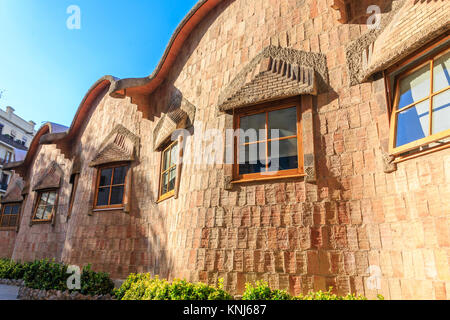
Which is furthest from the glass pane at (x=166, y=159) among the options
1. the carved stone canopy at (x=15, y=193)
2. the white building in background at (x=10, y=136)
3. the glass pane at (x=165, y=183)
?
the white building in background at (x=10, y=136)

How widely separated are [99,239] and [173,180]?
265 cm

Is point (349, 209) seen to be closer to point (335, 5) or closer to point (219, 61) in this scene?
point (335, 5)

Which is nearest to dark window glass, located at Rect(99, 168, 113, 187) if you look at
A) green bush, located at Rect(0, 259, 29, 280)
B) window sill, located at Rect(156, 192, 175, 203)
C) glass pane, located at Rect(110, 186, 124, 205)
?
glass pane, located at Rect(110, 186, 124, 205)

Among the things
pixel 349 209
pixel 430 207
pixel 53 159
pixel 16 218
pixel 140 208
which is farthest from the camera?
pixel 16 218

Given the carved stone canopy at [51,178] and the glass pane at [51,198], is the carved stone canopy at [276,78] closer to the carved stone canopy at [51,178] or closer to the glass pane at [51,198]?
the carved stone canopy at [51,178]

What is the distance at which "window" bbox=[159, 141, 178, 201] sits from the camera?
620cm

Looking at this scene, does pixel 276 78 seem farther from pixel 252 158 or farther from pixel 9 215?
pixel 9 215

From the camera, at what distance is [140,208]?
713cm

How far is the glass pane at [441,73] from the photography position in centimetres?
350

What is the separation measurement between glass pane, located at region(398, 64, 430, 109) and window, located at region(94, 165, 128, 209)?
19.7ft

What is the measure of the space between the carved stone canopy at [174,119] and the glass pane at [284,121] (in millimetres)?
1632

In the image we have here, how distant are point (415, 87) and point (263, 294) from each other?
9.89 feet

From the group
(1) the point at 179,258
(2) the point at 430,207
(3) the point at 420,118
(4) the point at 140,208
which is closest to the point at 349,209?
(2) the point at 430,207

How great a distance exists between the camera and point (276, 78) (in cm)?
485
